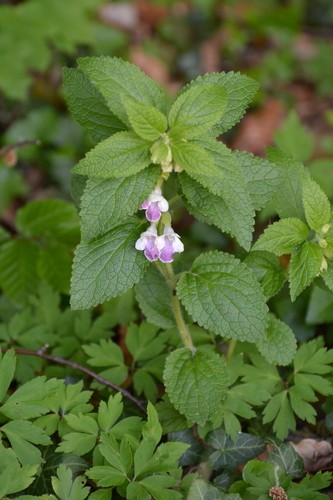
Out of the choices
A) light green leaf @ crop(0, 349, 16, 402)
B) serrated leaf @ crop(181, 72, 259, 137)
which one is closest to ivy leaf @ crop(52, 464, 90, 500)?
light green leaf @ crop(0, 349, 16, 402)

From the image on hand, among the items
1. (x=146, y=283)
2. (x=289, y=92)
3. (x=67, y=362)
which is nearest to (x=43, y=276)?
(x=67, y=362)

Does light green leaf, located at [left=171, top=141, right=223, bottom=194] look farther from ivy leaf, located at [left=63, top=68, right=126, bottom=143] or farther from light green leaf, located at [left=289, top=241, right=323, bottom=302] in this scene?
light green leaf, located at [left=289, top=241, right=323, bottom=302]

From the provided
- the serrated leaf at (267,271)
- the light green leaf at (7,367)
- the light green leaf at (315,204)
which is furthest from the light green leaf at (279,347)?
the light green leaf at (7,367)

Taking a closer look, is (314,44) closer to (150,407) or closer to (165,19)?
(165,19)

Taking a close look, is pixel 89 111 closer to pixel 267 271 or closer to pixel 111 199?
pixel 111 199

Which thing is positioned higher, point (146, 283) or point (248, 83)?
point (248, 83)

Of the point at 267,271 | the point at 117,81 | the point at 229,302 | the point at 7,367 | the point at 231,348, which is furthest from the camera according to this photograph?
the point at 231,348

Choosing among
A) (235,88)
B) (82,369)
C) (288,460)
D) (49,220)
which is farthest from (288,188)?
(49,220)

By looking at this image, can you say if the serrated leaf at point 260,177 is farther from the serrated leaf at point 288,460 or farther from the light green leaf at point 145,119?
the serrated leaf at point 288,460
